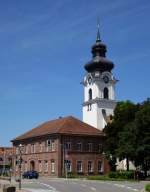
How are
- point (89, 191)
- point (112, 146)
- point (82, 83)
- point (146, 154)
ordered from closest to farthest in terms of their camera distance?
point (89, 191) → point (146, 154) → point (112, 146) → point (82, 83)

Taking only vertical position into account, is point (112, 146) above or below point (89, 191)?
above

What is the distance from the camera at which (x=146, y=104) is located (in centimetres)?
6719

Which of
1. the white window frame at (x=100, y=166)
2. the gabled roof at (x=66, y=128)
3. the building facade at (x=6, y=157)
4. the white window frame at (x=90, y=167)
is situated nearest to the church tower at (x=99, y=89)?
the gabled roof at (x=66, y=128)

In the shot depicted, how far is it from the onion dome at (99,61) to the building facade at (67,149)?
52.5 ft

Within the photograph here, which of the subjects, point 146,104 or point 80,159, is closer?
point 146,104

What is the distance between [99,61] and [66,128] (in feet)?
69.5

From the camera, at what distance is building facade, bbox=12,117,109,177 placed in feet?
261

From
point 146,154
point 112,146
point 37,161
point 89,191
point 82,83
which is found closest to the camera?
point 89,191

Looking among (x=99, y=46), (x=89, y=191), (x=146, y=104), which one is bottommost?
(x=89, y=191)

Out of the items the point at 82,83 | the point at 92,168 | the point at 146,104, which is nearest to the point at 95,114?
the point at 82,83

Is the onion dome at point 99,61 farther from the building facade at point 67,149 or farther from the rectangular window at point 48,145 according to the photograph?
the rectangular window at point 48,145

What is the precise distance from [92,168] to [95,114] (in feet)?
51.1

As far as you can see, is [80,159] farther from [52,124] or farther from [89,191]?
[89,191]

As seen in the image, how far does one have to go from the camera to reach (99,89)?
321ft
